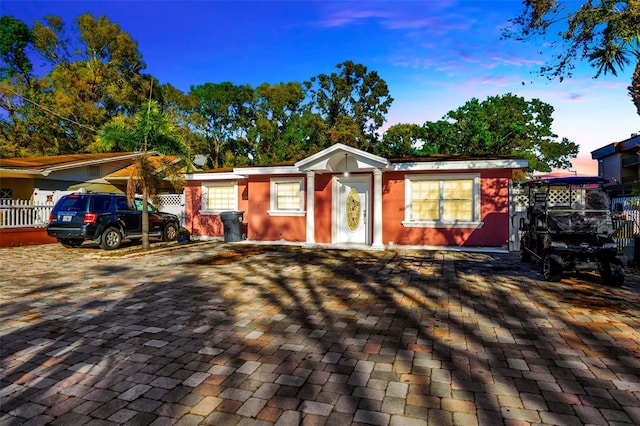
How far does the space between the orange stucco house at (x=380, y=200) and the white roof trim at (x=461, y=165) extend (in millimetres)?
29

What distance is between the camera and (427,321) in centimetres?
500

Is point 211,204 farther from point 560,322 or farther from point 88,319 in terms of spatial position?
point 560,322

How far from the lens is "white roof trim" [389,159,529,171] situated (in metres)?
11.7

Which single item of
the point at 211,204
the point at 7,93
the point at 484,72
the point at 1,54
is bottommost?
the point at 211,204

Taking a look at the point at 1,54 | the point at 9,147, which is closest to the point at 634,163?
the point at 9,147

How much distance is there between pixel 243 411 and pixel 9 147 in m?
36.0

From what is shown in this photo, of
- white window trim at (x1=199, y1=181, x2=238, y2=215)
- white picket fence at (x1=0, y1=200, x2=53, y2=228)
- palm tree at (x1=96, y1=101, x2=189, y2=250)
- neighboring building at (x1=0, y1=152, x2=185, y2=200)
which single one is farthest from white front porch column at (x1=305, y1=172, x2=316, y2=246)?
white picket fence at (x1=0, y1=200, x2=53, y2=228)

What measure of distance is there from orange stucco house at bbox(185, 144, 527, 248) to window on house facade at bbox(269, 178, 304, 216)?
39 mm

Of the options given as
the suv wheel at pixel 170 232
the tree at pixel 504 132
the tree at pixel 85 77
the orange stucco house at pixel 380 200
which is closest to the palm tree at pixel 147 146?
the suv wheel at pixel 170 232

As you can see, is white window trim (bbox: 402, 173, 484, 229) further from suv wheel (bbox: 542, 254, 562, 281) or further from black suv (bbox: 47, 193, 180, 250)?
black suv (bbox: 47, 193, 180, 250)

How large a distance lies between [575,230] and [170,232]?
543 inches

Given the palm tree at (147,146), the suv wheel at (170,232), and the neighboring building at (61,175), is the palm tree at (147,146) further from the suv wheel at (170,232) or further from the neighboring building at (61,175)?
the neighboring building at (61,175)

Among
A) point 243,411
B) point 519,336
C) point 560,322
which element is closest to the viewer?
point 243,411

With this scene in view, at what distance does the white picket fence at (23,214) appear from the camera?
13359 mm
